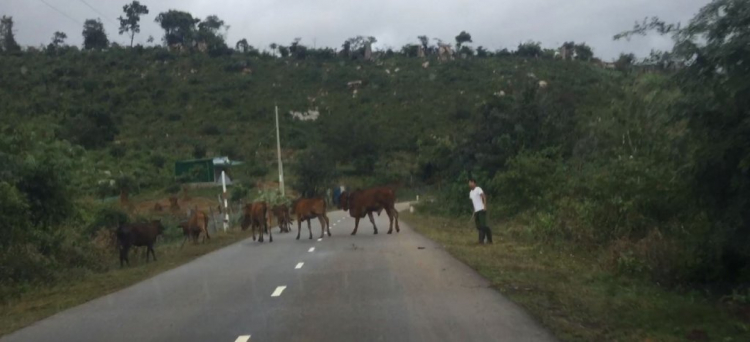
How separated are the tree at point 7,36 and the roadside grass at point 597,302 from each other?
284 ft

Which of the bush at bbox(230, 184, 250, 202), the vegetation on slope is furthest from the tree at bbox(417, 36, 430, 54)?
the bush at bbox(230, 184, 250, 202)

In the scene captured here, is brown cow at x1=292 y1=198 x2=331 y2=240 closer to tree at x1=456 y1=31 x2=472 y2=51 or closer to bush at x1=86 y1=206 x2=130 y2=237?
→ bush at x1=86 y1=206 x2=130 y2=237

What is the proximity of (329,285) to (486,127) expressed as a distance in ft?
86.1

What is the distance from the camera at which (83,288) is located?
59.3 feet

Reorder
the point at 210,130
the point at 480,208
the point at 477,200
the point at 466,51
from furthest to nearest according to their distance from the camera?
the point at 466,51 < the point at 210,130 < the point at 477,200 < the point at 480,208

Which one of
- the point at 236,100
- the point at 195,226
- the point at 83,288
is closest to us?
the point at 83,288

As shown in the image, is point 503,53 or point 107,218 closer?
point 107,218

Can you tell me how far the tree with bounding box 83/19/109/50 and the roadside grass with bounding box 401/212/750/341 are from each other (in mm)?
95819

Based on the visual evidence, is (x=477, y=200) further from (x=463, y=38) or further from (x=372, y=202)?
(x=463, y=38)

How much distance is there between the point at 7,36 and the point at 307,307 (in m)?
93.4

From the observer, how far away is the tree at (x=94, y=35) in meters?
108

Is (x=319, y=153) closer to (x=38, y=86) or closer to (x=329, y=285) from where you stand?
(x=38, y=86)

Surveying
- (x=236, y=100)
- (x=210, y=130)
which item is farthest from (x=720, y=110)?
(x=236, y=100)

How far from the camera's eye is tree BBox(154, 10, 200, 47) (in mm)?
109500
